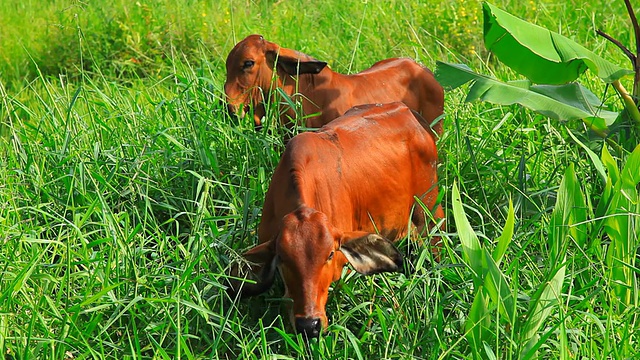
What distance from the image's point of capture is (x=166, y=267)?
14.5ft

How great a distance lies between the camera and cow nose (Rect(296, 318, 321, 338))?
12.9 ft

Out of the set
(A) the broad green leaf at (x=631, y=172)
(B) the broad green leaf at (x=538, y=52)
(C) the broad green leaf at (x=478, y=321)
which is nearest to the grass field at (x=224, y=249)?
(C) the broad green leaf at (x=478, y=321)

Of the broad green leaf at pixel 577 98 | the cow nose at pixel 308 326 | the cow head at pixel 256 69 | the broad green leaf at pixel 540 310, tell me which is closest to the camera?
the broad green leaf at pixel 540 310

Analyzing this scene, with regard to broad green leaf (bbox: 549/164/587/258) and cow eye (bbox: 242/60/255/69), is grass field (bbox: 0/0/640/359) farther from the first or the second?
cow eye (bbox: 242/60/255/69)

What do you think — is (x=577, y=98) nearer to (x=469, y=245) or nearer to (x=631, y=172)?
(x=631, y=172)

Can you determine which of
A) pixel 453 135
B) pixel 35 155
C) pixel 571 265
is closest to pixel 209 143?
pixel 35 155

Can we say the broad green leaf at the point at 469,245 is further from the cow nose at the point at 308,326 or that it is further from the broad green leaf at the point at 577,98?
the broad green leaf at the point at 577,98

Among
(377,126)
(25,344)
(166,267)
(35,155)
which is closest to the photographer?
(25,344)

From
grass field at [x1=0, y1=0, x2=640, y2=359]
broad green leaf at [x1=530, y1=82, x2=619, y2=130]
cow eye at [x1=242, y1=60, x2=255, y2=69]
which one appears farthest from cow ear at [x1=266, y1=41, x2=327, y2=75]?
broad green leaf at [x1=530, y1=82, x2=619, y2=130]

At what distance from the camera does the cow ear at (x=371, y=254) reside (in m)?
4.18

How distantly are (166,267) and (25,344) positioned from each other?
712 millimetres

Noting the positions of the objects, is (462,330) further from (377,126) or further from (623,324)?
(377,126)

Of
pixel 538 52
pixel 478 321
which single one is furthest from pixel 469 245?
pixel 538 52

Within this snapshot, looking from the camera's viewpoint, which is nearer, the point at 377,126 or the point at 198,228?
the point at 198,228
